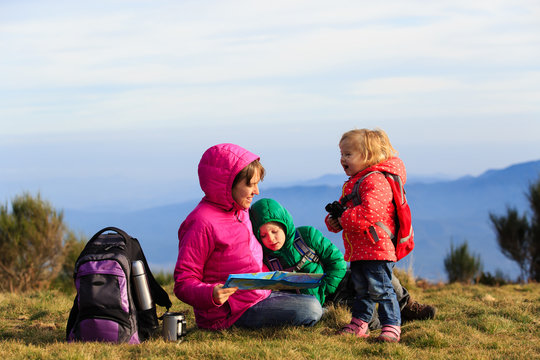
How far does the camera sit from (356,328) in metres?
5.20

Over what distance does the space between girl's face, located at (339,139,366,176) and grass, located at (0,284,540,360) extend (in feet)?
4.64

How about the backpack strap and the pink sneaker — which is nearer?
the backpack strap

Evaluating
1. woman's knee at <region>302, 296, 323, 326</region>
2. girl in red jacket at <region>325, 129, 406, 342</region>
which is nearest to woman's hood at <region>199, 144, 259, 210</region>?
girl in red jacket at <region>325, 129, 406, 342</region>

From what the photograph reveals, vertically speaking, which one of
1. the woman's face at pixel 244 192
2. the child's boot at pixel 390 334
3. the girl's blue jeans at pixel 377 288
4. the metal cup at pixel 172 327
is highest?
the woman's face at pixel 244 192

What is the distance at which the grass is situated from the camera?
444 cm

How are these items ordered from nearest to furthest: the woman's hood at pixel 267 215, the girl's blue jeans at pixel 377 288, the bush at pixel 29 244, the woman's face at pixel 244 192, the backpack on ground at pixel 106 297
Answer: the backpack on ground at pixel 106 297 < the woman's face at pixel 244 192 < the girl's blue jeans at pixel 377 288 < the woman's hood at pixel 267 215 < the bush at pixel 29 244

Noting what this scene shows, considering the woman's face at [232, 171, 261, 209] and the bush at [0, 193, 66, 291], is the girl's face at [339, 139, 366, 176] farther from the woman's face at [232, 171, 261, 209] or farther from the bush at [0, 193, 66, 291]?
the bush at [0, 193, 66, 291]

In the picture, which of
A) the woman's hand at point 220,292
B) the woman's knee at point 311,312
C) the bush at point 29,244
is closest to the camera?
the woman's hand at point 220,292

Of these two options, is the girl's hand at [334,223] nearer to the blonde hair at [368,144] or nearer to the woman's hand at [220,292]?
Answer: the blonde hair at [368,144]

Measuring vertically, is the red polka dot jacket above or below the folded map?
above

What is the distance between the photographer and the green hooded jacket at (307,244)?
560 cm

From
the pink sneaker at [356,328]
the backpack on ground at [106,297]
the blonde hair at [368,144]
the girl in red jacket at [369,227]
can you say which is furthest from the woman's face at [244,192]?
the pink sneaker at [356,328]

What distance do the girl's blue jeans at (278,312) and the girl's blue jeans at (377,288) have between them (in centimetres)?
47

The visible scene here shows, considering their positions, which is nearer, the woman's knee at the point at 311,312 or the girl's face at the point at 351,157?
the girl's face at the point at 351,157
